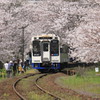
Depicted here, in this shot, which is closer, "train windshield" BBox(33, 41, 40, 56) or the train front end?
the train front end

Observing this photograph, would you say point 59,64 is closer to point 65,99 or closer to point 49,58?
point 49,58

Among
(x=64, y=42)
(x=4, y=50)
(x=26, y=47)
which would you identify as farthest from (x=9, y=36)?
(x=26, y=47)

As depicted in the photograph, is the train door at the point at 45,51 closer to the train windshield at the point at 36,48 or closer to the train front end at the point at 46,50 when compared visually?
the train front end at the point at 46,50

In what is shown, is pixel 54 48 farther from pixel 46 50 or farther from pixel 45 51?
pixel 45 51

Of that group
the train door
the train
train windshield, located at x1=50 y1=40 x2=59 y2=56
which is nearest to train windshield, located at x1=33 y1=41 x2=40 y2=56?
the train

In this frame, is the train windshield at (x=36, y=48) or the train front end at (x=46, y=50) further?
the train windshield at (x=36, y=48)

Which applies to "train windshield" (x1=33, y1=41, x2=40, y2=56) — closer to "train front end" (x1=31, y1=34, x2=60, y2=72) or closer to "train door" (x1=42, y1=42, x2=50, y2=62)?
"train front end" (x1=31, y1=34, x2=60, y2=72)

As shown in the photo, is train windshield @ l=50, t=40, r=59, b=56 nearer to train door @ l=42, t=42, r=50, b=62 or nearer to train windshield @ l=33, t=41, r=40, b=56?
train door @ l=42, t=42, r=50, b=62

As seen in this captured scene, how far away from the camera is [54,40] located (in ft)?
97.2

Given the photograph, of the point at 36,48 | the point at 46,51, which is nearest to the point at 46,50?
the point at 46,51

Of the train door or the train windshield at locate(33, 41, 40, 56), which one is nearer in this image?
the train door

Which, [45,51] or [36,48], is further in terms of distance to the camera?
[36,48]

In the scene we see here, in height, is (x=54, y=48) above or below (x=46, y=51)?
above

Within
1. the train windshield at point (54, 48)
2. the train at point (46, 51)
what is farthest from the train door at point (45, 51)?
the train windshield at point (54, 48)
